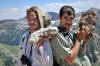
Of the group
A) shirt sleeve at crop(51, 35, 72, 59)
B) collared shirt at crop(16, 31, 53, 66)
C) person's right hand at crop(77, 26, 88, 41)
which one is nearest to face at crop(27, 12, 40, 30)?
collared shirt at crop(16, 31, 53, 66)

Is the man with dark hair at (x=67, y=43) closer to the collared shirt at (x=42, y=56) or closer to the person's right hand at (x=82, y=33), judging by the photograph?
the person's right hand at (x=82, y=33)

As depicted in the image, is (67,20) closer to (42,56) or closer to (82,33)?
(82,33)

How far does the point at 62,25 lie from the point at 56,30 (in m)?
0.47

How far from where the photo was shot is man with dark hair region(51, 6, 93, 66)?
409 cm

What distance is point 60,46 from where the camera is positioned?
4.13 meters

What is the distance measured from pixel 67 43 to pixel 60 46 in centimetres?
19

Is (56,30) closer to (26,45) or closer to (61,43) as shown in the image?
(61,43)

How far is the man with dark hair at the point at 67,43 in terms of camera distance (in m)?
4.09

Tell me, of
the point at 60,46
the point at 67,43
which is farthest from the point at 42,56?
the point at 67,43

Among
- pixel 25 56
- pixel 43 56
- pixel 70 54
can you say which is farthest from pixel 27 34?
pixel 70 54

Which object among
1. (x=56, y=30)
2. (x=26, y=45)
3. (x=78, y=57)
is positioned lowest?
(x=78, y=57)

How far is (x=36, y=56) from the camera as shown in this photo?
434 cm

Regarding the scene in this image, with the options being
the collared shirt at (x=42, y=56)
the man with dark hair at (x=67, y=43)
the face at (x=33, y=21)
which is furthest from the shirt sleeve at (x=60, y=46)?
the face at (x=33, y=21)

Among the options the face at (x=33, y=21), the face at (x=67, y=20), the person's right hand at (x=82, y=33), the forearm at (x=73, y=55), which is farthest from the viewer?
the face at (x=33, y=21)
